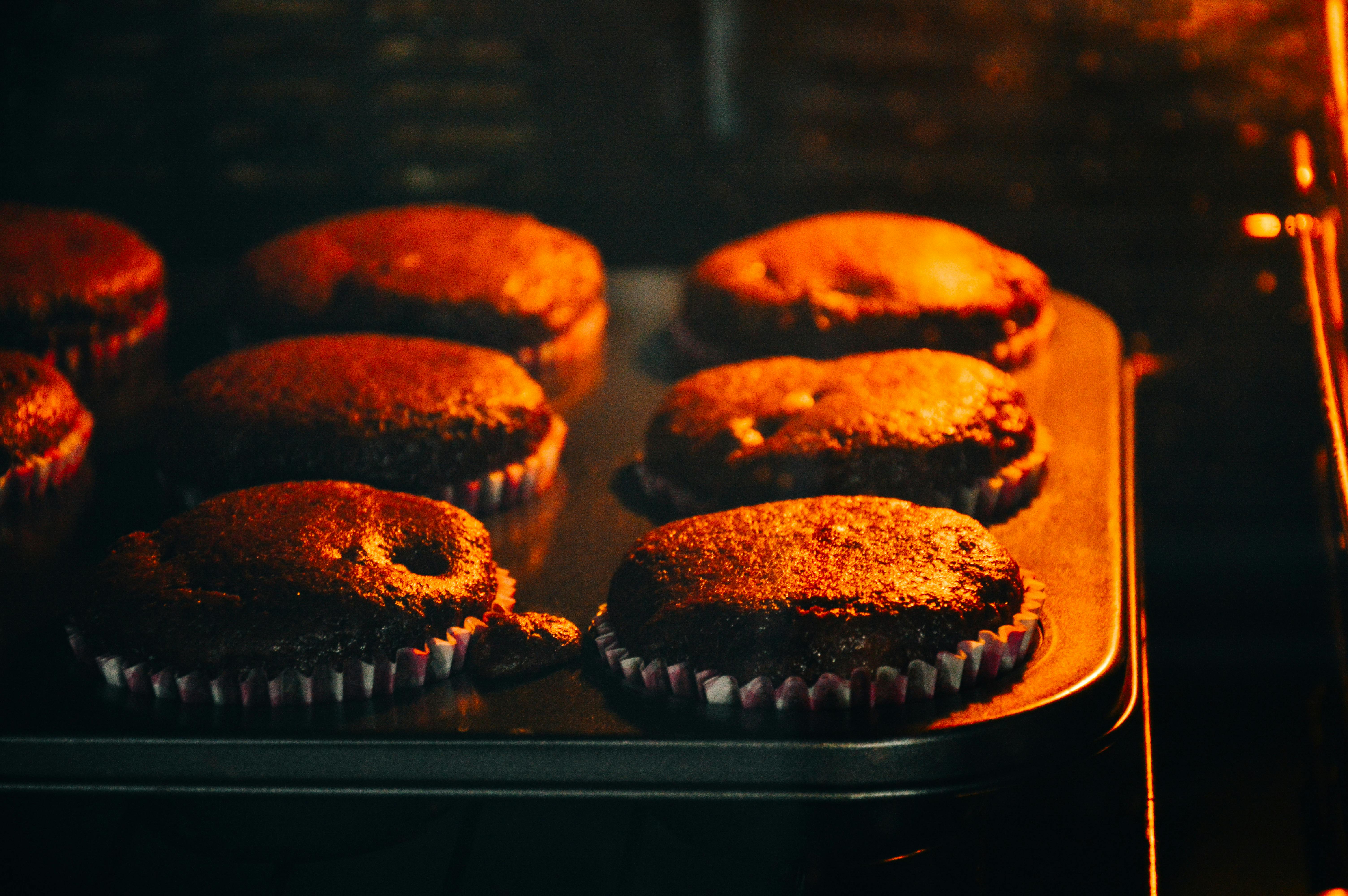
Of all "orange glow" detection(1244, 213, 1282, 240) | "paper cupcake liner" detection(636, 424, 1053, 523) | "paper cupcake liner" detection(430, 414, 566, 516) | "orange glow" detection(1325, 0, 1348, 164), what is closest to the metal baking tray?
"paper cupcake liner" detection(636, 424, 1053, 523)

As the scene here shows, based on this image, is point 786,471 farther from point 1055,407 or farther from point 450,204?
point 450,204

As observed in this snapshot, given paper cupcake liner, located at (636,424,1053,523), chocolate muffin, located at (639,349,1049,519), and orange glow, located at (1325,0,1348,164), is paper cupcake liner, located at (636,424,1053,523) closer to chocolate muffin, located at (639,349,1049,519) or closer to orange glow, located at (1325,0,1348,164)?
chocolate muffin, located at (639,349,1049,519)

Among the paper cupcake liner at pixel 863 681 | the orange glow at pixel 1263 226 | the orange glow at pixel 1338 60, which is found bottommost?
the paper cupcake liner at pixel 863 681

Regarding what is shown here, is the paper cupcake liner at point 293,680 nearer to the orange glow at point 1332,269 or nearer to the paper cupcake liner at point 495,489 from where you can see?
the paper cupcake liner at point 495,489

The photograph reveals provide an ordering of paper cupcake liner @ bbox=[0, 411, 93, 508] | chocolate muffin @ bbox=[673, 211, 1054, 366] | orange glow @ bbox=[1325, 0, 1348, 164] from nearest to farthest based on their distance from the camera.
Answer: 1. orange glow @ bbox=[1325, 0, 1348, 164]
2. paper cupcake liner @ bbox=[0, 411, 93, 508]
3. chocolate muffin @ bbox=[673, 211, 1054, 366]

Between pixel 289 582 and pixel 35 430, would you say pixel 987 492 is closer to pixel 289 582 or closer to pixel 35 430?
pixel 289 582

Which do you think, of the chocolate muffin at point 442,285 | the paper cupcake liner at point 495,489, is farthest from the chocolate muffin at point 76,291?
the paper cupcake liner at point 495,489

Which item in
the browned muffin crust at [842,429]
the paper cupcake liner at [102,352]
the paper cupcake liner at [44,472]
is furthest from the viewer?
the paper cupcake liner at [102,352]
